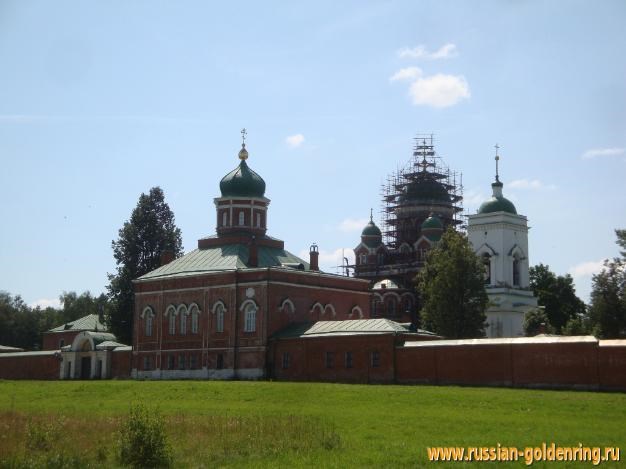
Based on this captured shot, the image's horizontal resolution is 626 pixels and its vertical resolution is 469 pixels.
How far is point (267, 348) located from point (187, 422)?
2471cm

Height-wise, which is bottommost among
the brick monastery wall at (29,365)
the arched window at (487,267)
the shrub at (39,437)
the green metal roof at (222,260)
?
the shrub at (39,437)

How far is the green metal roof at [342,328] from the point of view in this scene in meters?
46.8

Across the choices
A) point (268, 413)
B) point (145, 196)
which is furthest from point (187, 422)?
point (145, 196)

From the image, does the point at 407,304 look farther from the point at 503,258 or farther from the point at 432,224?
the point at 503,258

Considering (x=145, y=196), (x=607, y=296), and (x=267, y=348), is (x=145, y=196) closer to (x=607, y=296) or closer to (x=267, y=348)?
(x=267, y=348)

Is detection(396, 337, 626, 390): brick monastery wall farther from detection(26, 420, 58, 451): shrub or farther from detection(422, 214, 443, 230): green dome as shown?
detection(422, 214, 443, 230): green dome

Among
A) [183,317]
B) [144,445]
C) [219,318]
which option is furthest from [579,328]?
[144,445]

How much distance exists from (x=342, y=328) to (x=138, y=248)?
27534 mm

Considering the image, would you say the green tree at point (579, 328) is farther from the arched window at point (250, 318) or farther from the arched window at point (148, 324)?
the arched window at point (148, 324)

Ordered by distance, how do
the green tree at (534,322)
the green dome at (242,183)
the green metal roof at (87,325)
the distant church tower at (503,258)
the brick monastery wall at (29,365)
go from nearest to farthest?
the green dome at (242,183), the brick monastery wall at (29,365), the green tree at (534,322), the distant church tower at (503,258), the green metal roof at (87,325)

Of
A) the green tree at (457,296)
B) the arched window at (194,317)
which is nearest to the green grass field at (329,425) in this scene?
the arched window at (194,317)

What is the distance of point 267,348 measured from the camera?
171 ft

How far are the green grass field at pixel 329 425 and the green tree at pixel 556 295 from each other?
48.4 meters

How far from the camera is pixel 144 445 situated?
2173 cm
